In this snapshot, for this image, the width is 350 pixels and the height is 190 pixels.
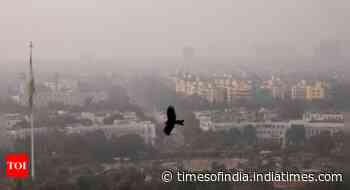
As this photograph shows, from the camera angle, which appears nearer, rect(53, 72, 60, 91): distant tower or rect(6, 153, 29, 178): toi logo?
rect(6, 153, 29, 178): toi logo

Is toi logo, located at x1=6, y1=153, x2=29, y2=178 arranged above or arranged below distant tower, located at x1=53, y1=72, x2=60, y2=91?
below

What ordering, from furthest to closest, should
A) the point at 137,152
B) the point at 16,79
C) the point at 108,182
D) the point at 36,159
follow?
1. the point at 16,79
2. the point at 137,152
3. the point at 36,159
4. the point at 108,182

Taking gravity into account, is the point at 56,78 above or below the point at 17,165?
above

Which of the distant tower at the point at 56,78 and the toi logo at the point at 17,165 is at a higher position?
the distant tower at the point at 56,78

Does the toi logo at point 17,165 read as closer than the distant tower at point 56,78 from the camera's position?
Yes

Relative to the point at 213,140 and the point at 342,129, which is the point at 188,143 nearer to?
the point at 213,140

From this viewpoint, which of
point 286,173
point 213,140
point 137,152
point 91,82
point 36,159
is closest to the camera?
point 286,173

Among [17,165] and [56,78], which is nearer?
[17,165]

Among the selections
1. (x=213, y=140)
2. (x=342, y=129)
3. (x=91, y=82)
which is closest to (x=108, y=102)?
(x=91, y=82)
